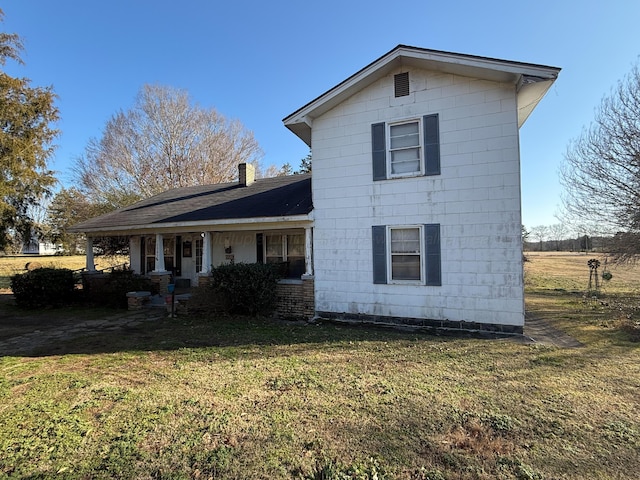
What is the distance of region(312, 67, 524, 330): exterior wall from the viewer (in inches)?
294

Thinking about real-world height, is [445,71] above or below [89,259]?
above

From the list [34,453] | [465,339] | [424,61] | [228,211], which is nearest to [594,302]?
[465,339]

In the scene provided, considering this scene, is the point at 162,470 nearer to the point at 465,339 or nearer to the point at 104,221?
the point at 465,339

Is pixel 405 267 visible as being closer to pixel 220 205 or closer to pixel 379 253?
pixel 379 253

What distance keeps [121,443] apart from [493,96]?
9153mm

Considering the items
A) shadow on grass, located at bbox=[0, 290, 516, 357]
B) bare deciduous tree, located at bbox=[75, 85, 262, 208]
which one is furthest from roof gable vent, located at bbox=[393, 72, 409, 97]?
bare deciduous tree, located at bbox=[75, 85, 262, 208]

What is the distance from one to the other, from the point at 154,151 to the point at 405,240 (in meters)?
25.9

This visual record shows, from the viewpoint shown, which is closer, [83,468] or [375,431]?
[83,468]

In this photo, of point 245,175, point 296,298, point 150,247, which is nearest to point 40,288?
point 150,247

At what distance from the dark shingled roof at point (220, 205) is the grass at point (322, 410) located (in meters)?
4.51

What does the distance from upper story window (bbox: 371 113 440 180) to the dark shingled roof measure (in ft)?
7.73

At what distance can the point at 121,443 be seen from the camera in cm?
322

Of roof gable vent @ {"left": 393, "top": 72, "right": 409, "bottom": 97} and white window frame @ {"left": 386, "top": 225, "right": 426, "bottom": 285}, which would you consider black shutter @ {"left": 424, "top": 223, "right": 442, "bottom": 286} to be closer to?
white window frame @ {"left": 386, "top": 225, "right": 426, "bottom": 285}

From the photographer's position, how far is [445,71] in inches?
315
